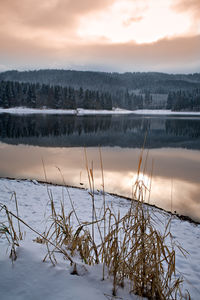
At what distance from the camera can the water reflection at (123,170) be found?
25.8 ft

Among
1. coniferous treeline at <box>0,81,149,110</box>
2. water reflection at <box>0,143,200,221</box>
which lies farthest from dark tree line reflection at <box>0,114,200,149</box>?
coniferous treeline at <box>0,81,149,110</box>

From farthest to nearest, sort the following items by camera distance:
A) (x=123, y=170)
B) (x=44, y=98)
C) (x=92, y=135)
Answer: (x=44, y=98) < (x=92, y=135) < (x=123, y=170)

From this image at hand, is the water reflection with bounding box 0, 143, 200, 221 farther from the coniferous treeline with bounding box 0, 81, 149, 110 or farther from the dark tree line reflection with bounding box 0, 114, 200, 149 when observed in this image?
the coniferous treeline with bounding box 0, 81, 149, 110

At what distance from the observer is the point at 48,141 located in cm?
2008

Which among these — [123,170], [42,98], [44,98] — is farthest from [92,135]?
[42,98]

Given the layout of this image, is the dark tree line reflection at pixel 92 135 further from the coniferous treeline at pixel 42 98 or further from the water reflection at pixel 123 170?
the coniferous treeline at pixel 42 98

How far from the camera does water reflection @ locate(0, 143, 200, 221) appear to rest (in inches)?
310

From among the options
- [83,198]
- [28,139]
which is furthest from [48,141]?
[83,198]

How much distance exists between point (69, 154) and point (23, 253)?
43.4 feet

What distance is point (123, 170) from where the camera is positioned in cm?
1152

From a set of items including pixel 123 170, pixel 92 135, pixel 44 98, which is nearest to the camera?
pixel 123 170

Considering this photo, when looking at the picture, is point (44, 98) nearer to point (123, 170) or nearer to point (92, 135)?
point (92, 135)

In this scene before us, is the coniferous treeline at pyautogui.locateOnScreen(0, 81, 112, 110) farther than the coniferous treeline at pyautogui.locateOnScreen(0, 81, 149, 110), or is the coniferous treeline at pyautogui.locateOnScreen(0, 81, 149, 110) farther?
the coniferous treeline at pyautogui.locateOnScreen(0, 81, 149, 110)

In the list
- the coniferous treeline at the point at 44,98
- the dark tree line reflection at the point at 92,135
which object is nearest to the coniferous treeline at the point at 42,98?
the coniferous treeline at the point at 44,98
